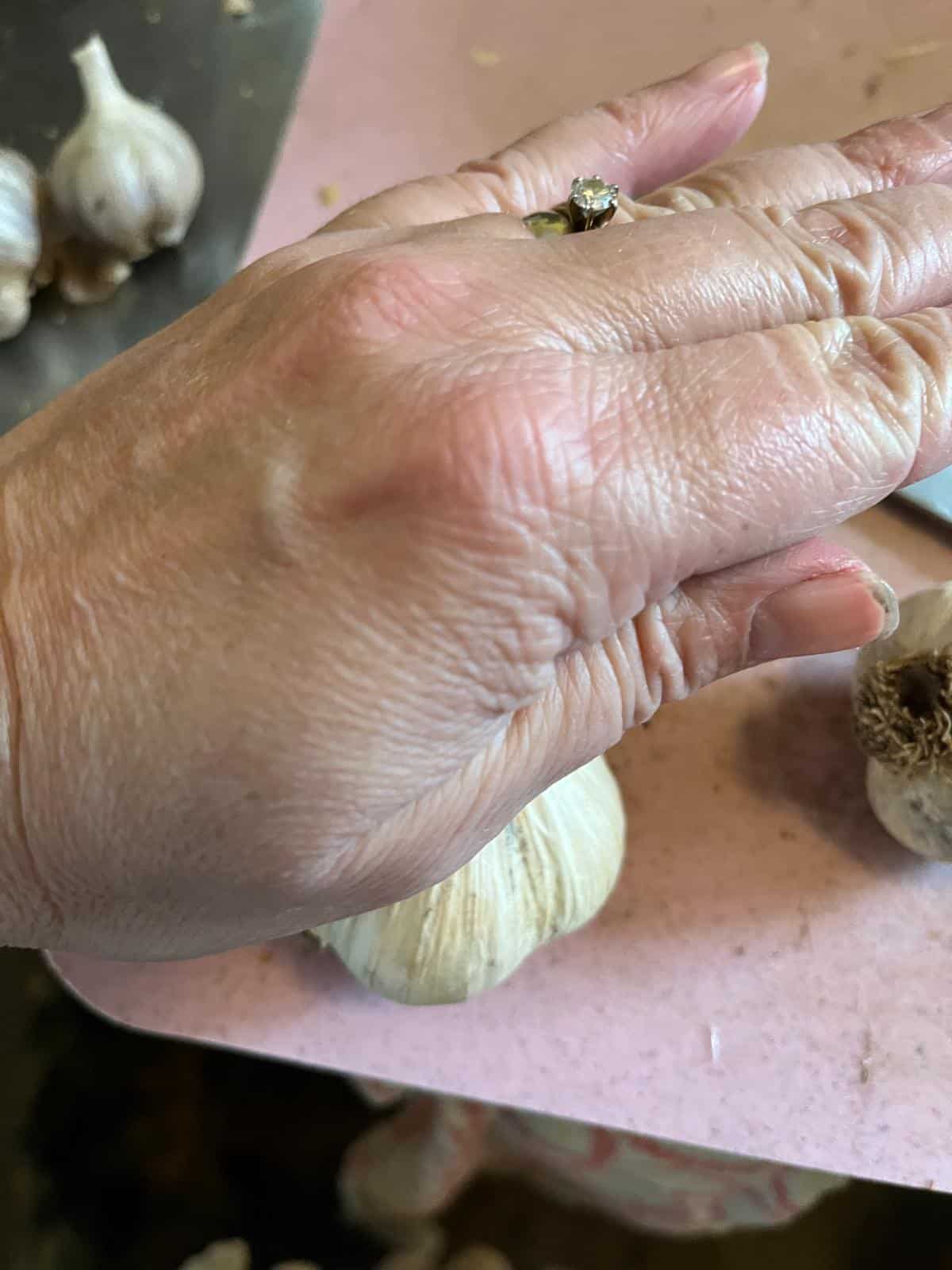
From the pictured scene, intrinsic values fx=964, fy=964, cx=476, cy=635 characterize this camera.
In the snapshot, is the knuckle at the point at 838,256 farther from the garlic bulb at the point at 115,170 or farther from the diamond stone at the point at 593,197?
the garlic bulb at the point at 115,170

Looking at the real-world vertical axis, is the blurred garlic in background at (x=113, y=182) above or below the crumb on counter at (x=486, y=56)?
above

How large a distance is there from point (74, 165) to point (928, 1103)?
904mm

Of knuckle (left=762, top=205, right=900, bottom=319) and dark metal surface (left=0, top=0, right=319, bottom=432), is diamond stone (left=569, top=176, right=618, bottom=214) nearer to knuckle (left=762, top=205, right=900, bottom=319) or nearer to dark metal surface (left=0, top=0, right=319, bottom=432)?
knuckle (left=762, top=205, right=900, bottom=319)

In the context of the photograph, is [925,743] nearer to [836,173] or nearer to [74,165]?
[836,173]

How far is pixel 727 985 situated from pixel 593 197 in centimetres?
44

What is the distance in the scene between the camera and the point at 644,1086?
56cm

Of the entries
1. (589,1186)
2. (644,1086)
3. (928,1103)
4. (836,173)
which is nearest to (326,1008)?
(644,1086)

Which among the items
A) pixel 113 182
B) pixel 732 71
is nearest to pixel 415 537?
pixel 732 71

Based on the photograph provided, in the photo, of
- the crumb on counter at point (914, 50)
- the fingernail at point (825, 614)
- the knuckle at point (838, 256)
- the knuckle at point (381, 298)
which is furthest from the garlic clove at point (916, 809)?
the crumb on counter at point (914, 50)

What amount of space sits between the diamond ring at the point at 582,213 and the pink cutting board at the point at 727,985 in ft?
0.95

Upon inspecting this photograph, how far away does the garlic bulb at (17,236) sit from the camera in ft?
2.58

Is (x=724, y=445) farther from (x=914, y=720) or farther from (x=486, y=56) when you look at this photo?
(x=486, y=56)

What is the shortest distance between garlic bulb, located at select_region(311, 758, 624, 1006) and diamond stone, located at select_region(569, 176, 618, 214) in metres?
0.30

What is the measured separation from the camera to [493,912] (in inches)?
21.2
